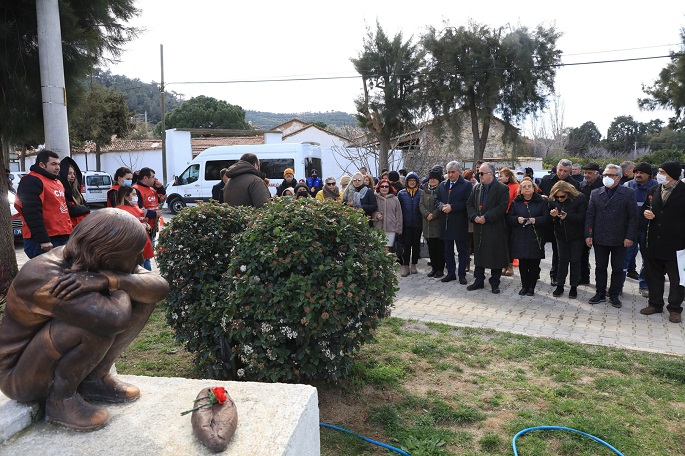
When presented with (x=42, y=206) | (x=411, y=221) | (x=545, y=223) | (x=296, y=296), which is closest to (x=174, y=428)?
(x=296, y=296)

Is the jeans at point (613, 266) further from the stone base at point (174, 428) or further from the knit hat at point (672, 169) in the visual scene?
the stone base at point (174, 428)

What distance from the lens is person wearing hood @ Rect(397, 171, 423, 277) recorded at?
29.1 ft

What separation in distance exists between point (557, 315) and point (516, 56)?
21.8 meters

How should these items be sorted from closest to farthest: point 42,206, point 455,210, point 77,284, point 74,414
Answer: point 77,284 → point 74,414 → point 42,206 → point 455,210

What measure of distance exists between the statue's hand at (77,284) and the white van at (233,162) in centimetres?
1781

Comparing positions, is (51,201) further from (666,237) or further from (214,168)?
(214,168)

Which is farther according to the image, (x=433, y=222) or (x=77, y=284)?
(x=433, y=222)

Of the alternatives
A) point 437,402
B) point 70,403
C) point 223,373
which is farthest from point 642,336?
point 70,403

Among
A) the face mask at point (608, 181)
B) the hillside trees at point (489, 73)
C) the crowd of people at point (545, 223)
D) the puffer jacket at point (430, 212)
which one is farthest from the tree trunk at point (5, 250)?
the hillside trees at point (489, 73)

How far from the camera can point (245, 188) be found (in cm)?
563

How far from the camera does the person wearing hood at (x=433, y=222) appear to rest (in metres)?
8.59

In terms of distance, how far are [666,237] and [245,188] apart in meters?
4.94

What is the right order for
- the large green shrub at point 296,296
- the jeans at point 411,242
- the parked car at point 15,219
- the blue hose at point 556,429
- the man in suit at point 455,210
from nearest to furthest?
the blue hose at point 556,429 < the large green shrub at point 296,296 < the man in suit at point 455,210 < the jeans at point 411,242 < the parked car at point 15,219

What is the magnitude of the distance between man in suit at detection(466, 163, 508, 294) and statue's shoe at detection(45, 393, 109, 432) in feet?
20.2
